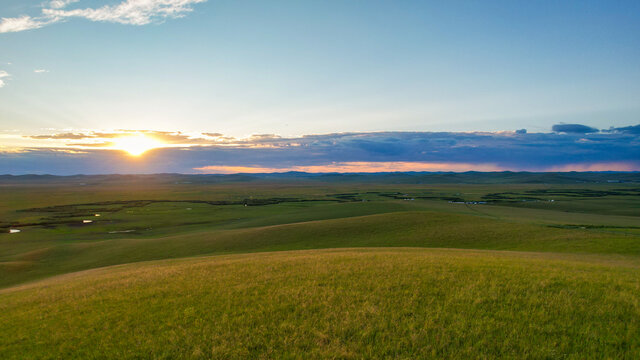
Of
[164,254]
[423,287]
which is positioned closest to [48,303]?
[423,287]

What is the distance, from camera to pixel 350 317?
10258 millimetres

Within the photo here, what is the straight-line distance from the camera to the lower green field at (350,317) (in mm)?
8758

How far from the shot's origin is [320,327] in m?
9.84

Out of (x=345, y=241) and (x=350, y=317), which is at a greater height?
(x=350, y=317)

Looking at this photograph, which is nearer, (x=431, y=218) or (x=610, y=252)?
(x=610, y=252)

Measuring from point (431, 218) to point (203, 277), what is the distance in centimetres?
4489

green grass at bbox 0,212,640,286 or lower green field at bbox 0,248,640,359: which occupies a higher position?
lower green field at bbox 0,248,640,359

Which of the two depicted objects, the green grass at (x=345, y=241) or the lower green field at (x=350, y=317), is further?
the green grass at (x=345, y=241)

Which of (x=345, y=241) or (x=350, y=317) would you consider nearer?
(x=350, y=317)

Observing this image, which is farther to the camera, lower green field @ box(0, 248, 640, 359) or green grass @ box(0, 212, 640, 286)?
green grass @ box(0, 212, 640, 286)

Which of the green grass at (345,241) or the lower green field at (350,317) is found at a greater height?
the lower green field at (350,317)

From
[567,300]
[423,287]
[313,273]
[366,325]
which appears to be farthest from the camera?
[313,273]

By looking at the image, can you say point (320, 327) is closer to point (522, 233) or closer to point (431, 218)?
point (522, 233)

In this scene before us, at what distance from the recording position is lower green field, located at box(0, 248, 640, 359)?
8758mm
